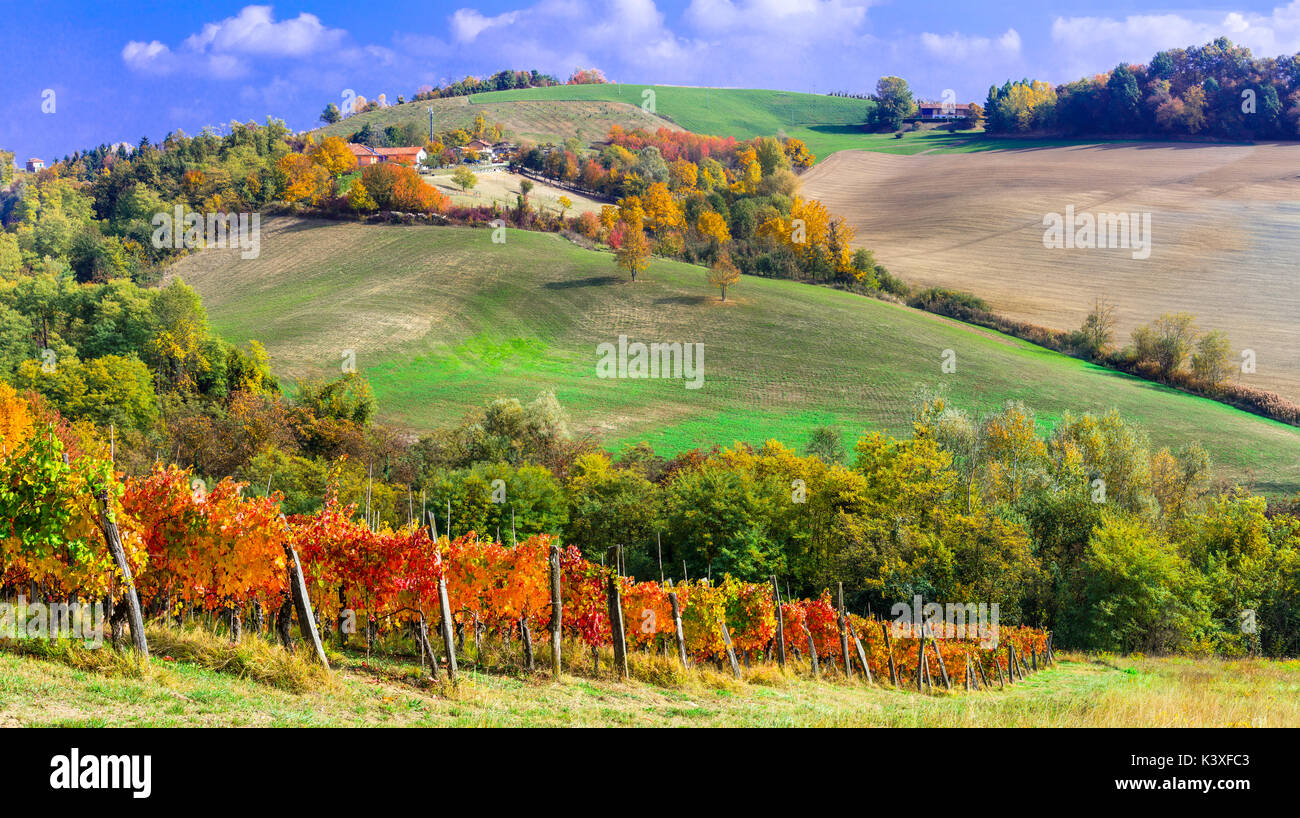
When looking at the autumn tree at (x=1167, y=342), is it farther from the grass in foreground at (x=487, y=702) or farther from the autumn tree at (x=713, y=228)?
the grass in foreground at (x=487, y=702)

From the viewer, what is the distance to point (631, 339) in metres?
96.1

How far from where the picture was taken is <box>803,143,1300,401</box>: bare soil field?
98.5 metres

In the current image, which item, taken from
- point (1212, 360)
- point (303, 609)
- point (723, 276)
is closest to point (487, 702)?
point (303, 609)

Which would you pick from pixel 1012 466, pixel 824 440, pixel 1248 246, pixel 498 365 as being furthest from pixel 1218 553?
pixel 1248 246

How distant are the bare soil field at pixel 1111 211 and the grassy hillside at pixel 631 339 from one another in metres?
15.0

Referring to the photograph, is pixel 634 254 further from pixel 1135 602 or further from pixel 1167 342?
pixel 1135 602

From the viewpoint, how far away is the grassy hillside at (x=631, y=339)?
74875 mm

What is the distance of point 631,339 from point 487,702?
79.2 meters

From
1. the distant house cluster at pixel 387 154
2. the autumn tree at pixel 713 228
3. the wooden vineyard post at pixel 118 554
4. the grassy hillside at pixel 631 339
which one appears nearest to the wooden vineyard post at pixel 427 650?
the wooden vineyard post at pixel 118 554

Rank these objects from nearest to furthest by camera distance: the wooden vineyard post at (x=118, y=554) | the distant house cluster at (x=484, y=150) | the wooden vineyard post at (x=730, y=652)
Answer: the wooden vineyard post at (x=118, y=554) → the wooden vineyard post at (x=730, y=652) → the distant house cluster at (x=484, y=150)

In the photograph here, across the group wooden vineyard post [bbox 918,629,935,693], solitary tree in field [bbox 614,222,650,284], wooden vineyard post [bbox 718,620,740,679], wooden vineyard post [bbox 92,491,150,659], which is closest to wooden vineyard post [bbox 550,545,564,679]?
wooden vineyard post [bbox 718,620,740,679]

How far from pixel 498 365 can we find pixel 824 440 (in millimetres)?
36088

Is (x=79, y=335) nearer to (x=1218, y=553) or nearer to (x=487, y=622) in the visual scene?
(x=487, y=622)

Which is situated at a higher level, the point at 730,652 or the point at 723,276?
the point at 723,276
